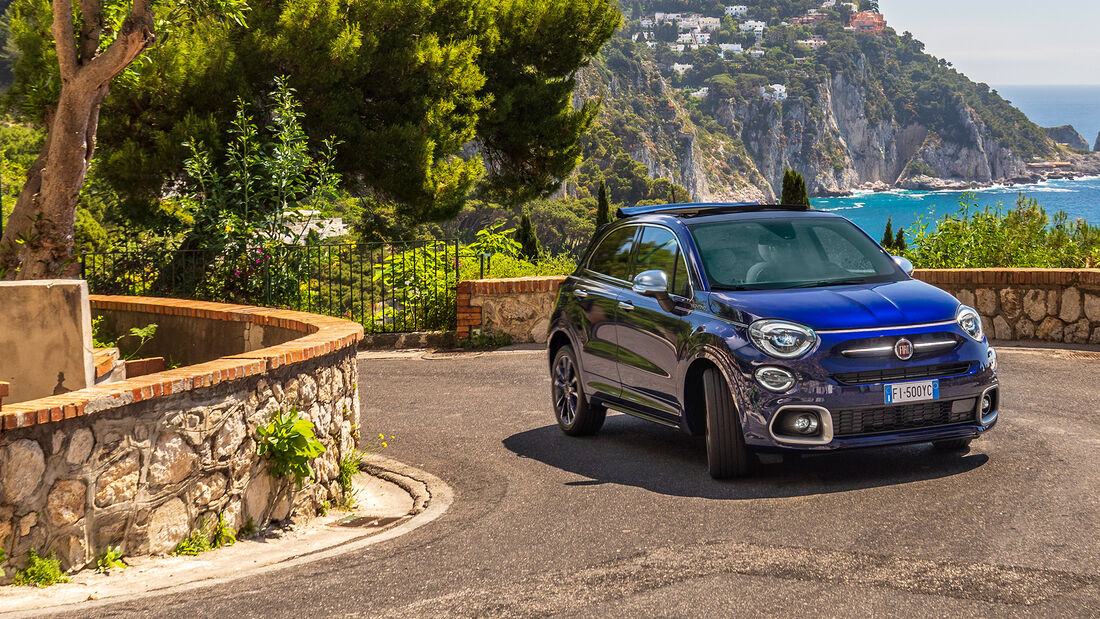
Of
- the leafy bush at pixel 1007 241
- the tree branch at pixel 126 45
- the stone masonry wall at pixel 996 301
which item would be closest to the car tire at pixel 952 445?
the stone masonry wall at pixel 996 301

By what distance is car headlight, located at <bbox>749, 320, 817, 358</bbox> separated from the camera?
7.19m

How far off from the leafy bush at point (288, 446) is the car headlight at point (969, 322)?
416cm

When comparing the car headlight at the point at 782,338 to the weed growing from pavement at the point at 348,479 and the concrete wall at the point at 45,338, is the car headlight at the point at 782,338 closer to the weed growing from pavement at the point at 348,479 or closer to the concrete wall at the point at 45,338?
Result: the weed growing from pavement at the point at 348,479

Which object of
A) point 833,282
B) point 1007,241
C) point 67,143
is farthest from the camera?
point 1007,241

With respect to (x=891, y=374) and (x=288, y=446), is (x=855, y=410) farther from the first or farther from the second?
(x=288, y=446)

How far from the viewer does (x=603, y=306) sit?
9.19 meters

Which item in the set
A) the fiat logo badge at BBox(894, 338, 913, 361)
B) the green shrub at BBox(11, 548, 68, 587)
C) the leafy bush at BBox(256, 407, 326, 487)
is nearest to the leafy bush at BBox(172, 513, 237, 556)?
the leafy bush at BBox(256, 407, 326, 487)

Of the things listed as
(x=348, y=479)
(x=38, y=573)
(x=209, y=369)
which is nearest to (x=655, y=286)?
(x=348, y=479)

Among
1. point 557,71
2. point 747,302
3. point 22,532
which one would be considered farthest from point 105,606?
point 557,71

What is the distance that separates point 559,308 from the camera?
9.99 meters

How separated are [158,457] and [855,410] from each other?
4.04 meters

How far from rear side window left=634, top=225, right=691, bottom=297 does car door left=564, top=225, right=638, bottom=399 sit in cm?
19

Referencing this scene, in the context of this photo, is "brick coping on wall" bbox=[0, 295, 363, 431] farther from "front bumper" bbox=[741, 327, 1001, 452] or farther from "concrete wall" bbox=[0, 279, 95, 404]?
"front bumper" bbox=[741, 327, 1001, 452]

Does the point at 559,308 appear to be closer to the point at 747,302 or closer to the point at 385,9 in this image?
the point at 747,302
